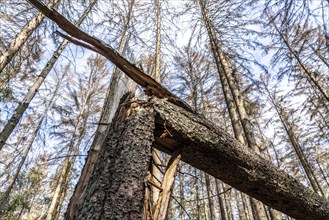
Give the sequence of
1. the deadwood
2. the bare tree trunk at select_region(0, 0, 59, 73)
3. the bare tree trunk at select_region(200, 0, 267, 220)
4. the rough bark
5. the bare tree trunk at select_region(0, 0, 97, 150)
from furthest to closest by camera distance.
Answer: the bare tree trunk at select_region(200, 0, 267, 220) → the bare tree trunk at select_region(0, 0, 97, 150) → the bare tree trunk at select_region(0, 0, 59, 73) → the rough bark → the deadwood

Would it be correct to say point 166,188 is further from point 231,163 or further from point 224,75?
point 224,75

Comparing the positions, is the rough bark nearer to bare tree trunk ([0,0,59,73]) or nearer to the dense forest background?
the dense forest background

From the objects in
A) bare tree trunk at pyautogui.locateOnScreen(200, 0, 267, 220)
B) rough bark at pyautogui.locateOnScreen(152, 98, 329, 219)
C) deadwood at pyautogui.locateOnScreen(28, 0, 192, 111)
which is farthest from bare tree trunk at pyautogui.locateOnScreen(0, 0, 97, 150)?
rough bark at pyautogui.locateOnScreen(152, 98, 329, 219)

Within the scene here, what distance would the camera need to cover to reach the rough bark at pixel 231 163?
1.52 metres

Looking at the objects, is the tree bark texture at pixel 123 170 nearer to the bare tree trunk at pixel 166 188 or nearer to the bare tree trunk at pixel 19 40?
the bare tree trunk at pixel 166 188

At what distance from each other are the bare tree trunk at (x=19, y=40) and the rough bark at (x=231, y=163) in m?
4.05

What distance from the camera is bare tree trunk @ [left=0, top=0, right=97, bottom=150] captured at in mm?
4126

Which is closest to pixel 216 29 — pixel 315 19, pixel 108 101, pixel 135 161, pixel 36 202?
pixel 315 19

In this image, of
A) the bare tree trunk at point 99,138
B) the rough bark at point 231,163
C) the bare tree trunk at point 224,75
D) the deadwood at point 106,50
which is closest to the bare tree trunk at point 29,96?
the bare tree trunk at point 99,138

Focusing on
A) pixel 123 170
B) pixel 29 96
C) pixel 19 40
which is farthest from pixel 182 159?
pixel 29 96

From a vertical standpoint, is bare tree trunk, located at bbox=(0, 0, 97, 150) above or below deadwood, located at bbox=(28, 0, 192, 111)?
above

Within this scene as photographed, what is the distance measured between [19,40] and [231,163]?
16.5 ft

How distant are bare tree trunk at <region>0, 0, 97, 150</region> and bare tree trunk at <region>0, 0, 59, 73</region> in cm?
81

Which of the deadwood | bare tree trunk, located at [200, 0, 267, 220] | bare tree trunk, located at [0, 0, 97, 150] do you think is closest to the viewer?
the deadwood
